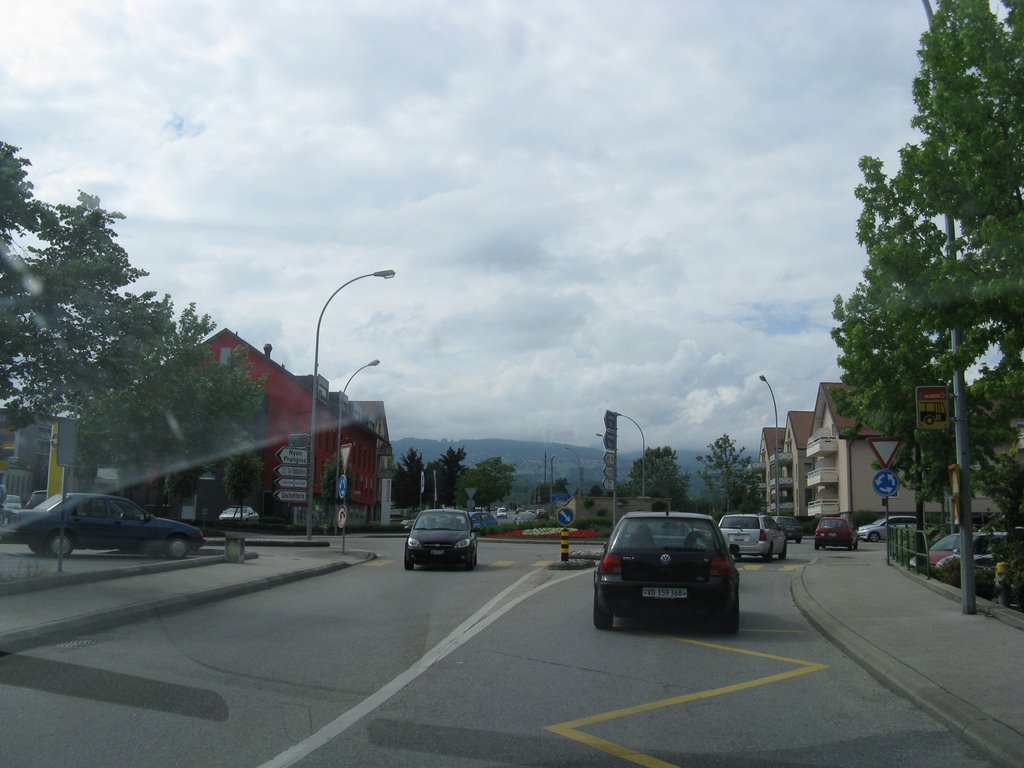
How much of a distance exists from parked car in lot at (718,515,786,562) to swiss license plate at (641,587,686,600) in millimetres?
17231

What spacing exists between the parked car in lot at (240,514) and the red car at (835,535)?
94.5ft

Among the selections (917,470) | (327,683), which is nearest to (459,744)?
(327,683)

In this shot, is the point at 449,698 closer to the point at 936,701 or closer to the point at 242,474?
the point at 936,701

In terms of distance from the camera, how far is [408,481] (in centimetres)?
10644

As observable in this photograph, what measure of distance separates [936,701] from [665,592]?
13.8 feet

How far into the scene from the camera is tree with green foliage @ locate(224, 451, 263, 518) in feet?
170

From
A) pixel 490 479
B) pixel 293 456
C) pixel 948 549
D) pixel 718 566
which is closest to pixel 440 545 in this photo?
pixel 293 456

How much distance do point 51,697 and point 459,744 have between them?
3.60 metres

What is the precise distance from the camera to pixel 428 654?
981cm

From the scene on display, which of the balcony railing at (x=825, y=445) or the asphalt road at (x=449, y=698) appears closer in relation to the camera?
the asphalt road at (x=449, y=698)

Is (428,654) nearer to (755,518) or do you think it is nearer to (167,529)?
(167,529)

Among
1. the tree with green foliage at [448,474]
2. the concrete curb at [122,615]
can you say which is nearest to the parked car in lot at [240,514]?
the concrete curb at [122,615]

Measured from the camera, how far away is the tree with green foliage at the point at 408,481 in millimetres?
106438

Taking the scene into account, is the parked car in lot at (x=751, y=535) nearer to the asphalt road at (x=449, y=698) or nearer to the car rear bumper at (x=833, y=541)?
the car rear bumper at (x=833, y=541)
